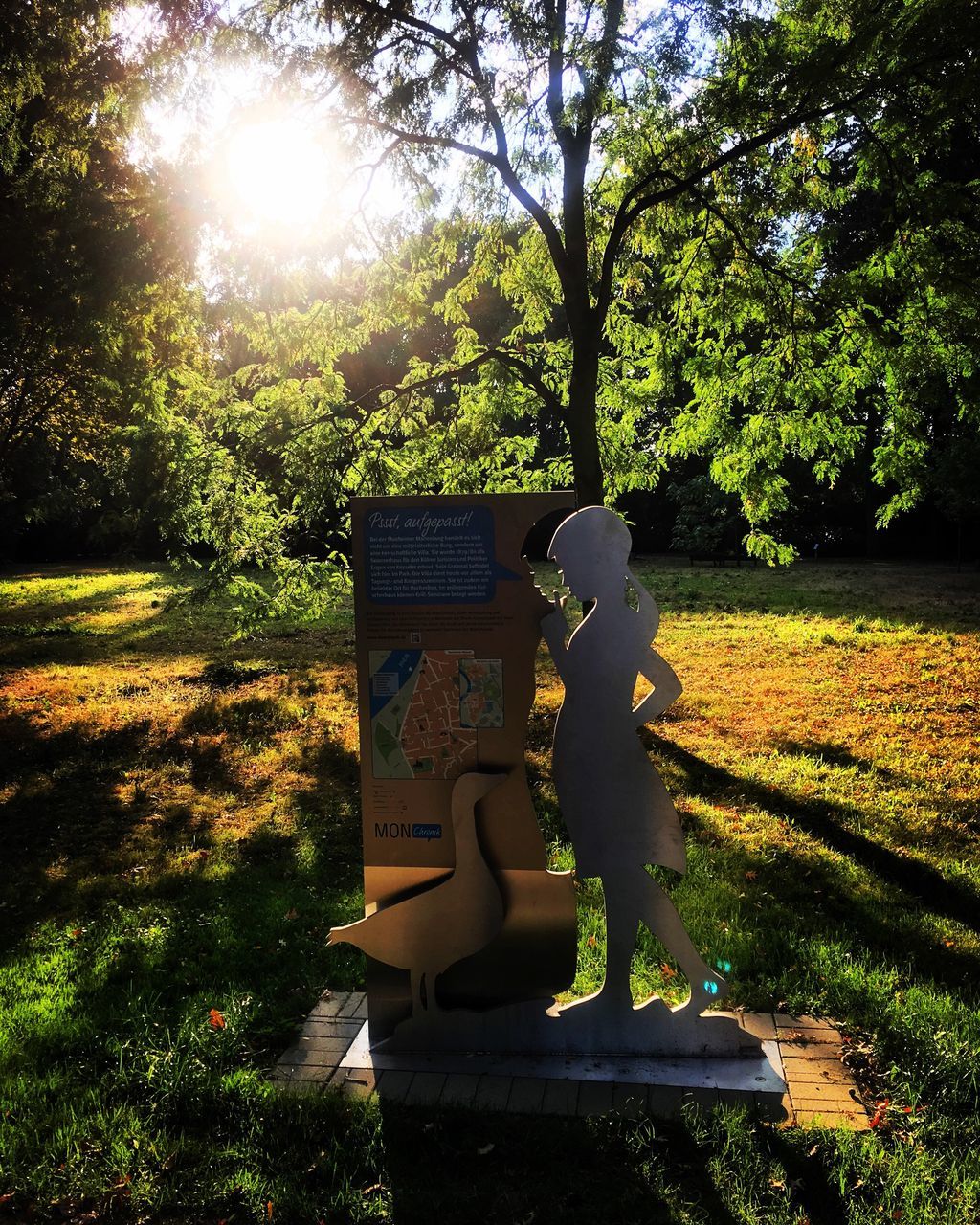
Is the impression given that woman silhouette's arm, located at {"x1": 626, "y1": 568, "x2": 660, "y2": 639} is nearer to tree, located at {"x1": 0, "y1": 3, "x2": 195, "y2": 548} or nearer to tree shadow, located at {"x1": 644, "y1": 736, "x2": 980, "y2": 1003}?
tree shadow, located at {"x1": 644, "y1": 736, "x2": 980, "y2": 1003}

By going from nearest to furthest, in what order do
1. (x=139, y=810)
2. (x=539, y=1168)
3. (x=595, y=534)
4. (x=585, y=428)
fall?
(x=539, y=1168) < (x=595, y=534) < (x=139, y=810) < (x=585, y=428)

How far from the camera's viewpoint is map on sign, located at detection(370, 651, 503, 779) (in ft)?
13.9

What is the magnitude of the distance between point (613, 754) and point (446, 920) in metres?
1.12

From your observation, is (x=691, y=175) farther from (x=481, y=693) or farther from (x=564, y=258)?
(x=481, y=693)

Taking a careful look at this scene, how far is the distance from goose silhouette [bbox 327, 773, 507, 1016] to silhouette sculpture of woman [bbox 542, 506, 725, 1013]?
1.41ft

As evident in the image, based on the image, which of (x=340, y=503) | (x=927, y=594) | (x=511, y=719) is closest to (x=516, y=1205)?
(x=511, y=719)

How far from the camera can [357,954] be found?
5.35m

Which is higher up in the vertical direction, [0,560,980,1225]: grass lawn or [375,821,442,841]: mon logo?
[375,821,442,841]: mon logo

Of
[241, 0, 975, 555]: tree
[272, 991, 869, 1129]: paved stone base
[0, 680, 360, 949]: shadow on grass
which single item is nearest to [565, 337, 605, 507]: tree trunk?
[241, 0, 975, 555]: tree

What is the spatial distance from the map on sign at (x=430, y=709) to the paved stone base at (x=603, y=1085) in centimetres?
135

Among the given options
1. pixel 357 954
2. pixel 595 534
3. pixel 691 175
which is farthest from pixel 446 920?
pixel 691 175

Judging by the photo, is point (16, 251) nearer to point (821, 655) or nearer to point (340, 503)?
point (340, 503)

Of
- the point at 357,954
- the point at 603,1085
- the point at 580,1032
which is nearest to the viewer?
the point at 603,1085

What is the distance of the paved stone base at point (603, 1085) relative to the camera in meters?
3.74
